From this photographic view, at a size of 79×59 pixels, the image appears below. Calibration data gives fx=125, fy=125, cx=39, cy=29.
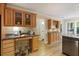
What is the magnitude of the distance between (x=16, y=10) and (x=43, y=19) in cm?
331

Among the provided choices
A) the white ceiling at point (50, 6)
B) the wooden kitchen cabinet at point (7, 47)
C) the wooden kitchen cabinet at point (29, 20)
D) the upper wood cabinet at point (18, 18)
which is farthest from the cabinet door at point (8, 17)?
the wooden kitchen cabinet at point (29, 20)

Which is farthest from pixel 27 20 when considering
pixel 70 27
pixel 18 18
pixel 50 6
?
pixel 70 27

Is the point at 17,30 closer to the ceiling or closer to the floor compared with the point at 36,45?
closer to the ceiling

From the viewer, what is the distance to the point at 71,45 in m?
4.65

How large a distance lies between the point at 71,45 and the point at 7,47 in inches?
91.3

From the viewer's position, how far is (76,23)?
1073 centimetres

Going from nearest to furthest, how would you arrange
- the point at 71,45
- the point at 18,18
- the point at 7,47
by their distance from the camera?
the point at 7,47 < the point at 71,45 < the point at 18,18

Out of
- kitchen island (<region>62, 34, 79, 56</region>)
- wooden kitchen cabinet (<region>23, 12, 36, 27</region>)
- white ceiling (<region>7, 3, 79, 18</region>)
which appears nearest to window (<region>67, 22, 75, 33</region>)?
white ceiling (<region>7, 3, 79, 18</region>)

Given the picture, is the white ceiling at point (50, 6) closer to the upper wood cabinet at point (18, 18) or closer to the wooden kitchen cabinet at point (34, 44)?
the upper wood cabinet at point (18, 18)

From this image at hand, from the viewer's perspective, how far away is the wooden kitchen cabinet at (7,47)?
166 inches

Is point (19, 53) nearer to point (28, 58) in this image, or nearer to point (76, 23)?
point (28, 58)

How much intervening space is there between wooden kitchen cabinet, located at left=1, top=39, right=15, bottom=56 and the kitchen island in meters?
2.09

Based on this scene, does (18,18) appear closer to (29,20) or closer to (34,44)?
(29,20)

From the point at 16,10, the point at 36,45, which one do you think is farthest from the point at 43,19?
the point at 16,10
